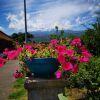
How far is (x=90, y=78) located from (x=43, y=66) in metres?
2.47

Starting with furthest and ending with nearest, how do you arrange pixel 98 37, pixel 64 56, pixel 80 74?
pixel 98 37, pixel 80 74, pixel 64 56

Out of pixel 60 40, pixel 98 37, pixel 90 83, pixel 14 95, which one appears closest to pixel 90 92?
pixel 90 83

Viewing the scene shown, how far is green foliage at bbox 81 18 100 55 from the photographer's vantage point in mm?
15742

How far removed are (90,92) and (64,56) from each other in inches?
84.8

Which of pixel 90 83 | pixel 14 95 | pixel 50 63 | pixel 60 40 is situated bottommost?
pixel 14 95

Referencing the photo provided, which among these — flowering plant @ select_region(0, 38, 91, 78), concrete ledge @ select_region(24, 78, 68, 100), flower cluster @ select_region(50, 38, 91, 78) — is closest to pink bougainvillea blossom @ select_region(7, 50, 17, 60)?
flowering plant @ select_region(0, 38, 91, 78)

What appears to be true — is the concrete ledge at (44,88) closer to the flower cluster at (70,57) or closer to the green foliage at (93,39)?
the flower cluster at (70,57)

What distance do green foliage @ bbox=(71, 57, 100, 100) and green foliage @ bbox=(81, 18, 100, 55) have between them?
788cm

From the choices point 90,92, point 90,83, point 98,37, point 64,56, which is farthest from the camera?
point 98,37

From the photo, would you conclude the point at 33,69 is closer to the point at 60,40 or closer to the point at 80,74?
the point at 60,40

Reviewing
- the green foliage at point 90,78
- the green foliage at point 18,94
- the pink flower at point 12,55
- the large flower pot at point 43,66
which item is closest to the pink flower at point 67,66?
the large flower pot at point 43,66

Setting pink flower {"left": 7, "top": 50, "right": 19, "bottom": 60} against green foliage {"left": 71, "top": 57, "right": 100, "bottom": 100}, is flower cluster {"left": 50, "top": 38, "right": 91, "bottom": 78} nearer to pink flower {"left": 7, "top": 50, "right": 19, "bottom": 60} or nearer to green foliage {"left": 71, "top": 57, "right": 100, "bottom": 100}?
pink flower {"left": 7, "top": 50, "right": 19, "bottom": 60}

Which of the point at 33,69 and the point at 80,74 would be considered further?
the point at 80,74

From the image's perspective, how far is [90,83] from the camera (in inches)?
266
